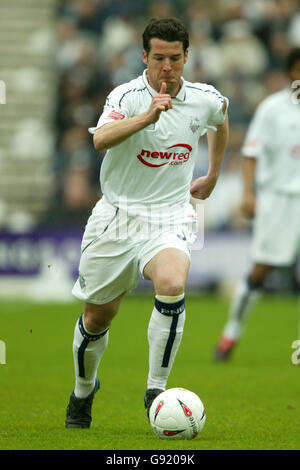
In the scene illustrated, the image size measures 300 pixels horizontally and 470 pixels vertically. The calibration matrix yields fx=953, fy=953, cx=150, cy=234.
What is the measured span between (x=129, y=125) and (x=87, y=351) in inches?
58.0

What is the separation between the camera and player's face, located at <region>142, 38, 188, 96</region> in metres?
5.19

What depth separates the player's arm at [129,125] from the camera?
15.7 feet

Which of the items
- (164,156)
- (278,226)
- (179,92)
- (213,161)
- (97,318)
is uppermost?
(179,92)

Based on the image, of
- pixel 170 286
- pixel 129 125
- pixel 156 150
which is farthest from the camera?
pixel 156 150

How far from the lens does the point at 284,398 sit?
22.2 ft

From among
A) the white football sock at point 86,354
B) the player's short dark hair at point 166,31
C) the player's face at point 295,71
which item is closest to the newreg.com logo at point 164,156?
the player's short dark hair at point 166,31

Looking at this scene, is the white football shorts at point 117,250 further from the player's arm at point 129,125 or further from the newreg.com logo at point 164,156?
the player's arm at point 129,125

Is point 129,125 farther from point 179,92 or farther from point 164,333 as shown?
point 164,333

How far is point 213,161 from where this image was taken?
5977 millimetres

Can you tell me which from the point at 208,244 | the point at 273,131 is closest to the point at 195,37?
the point at 208,244

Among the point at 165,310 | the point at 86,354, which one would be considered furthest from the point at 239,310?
the point at 165,310

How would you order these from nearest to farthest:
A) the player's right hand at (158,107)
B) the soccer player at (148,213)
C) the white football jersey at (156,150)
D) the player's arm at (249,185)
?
the player's right hand at (158,107)
the soccer player at (148,213)
the white football jersey at (156,150)
the player's arm at (249,185)

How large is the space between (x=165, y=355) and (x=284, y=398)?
5.95ft
